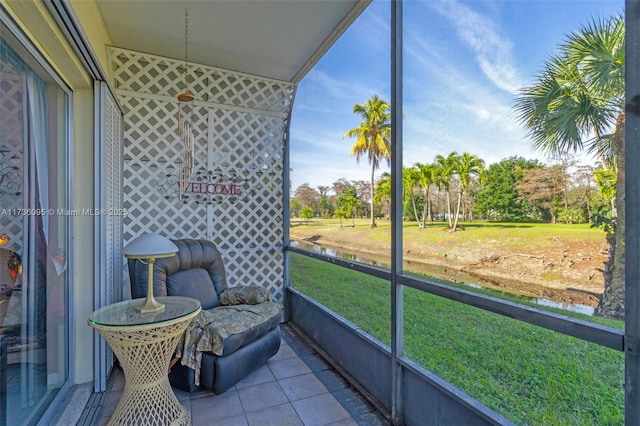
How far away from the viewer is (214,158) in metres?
3.52

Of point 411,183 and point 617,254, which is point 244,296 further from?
point 617,254

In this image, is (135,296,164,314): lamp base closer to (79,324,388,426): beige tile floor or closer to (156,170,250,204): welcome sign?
(79,324,388,426): beige tile floor

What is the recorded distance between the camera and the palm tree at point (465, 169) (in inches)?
65.3

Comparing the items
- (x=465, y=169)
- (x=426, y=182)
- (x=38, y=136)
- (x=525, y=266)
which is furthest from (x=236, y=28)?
(x=525, y=266)

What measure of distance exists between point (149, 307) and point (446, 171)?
6.62 feet

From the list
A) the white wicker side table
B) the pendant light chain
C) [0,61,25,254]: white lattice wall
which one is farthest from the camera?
the pendant light chain

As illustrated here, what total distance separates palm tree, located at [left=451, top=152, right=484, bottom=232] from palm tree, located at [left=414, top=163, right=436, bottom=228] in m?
0.23

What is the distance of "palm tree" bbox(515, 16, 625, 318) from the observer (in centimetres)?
103

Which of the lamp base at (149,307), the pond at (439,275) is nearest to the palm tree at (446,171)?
the pond at (439,275)

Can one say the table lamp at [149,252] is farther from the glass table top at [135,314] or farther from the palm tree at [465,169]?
the palm tree at [465,169]

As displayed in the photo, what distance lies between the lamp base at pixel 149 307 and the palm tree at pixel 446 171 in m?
1.87

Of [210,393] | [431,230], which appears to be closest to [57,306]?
[210,393]

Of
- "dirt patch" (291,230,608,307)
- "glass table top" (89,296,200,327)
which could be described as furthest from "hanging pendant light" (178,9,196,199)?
"dirt patch" (291,230,608,307)

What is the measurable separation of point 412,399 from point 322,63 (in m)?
3.02
